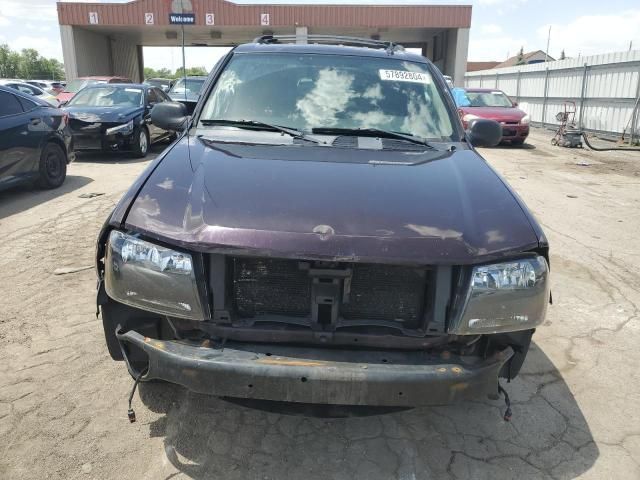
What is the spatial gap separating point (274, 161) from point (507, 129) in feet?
45.3

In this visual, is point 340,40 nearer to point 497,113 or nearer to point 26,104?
point 26,104

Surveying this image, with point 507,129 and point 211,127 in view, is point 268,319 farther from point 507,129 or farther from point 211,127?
point 507,129

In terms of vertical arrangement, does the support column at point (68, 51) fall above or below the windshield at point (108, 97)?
above

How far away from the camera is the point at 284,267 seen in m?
2.23

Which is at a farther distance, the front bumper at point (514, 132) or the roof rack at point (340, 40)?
the front bumper at point (514, 132)

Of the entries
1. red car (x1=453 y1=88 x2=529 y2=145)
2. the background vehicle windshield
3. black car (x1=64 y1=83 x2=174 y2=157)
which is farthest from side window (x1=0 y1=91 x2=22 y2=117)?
the background vehicle windshield

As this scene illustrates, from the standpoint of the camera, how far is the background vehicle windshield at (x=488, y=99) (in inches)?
631

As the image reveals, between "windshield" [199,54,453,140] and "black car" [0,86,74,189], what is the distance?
4.58 metres

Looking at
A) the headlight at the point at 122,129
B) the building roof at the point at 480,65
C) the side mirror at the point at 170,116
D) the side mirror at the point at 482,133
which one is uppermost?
the building roof at the point at 480,65

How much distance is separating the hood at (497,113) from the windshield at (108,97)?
8.83 m

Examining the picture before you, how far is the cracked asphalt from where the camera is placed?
2.41 m

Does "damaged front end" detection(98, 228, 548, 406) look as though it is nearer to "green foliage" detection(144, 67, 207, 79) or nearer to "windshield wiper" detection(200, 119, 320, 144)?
"windshield wiper" detection(200, 119, 320, 144)

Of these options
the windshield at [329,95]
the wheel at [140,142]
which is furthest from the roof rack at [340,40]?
the wheel at [140,142]

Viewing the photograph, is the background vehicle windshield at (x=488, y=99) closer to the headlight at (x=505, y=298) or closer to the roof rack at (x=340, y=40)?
the roof rack at (x=340, y=40)
